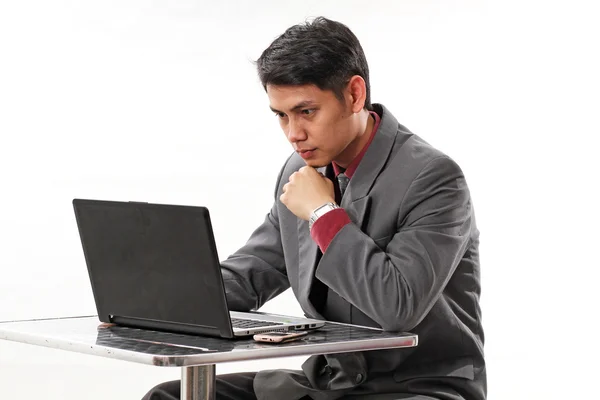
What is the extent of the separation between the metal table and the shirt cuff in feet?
0.55

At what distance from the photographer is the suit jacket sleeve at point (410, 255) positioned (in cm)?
207

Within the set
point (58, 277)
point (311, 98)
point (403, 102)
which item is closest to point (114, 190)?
point (58, 277)

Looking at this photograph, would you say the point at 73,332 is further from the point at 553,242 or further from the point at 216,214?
the point at 553,242

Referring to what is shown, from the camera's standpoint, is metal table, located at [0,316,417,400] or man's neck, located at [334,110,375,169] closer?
metal table, located at [0,316,417,400]

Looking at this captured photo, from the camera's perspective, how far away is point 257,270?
2.52 m

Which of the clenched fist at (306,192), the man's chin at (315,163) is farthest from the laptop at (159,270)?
the man's chin at (315,163)

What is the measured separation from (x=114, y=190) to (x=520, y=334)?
5.79 feet

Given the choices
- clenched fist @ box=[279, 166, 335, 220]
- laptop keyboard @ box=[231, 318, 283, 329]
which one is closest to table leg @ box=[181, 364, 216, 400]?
laptop keyboard @ box=[231, 318, 283, 329]

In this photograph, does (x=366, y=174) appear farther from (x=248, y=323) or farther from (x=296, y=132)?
(x=248, y=323)

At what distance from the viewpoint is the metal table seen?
1738 mm

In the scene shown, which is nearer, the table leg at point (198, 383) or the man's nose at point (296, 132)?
the table leg at point (198, 383)

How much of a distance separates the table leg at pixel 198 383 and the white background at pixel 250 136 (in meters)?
2.43

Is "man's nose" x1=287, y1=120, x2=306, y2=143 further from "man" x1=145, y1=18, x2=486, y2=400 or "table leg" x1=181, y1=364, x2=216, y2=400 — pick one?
"table leg" x1=181, y1=364, x2=216, y2=400

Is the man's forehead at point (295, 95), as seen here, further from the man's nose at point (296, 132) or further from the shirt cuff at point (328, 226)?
the shirt cuff at point (328, 226)
